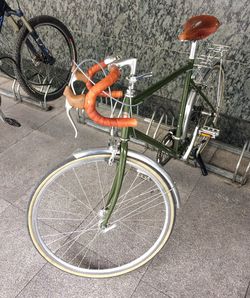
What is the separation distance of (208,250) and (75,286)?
1136 millimetres

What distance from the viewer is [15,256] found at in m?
2.26

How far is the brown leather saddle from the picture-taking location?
208 centimetres

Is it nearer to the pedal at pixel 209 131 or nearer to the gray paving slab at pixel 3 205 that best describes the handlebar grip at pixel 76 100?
the pedal at pixel 209 131

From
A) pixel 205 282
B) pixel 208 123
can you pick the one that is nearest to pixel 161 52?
pixel 208 123

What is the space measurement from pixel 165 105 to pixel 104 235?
2.05 meters

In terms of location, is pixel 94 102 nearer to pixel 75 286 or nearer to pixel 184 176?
pixel 75 286

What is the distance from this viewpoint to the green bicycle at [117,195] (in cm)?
171

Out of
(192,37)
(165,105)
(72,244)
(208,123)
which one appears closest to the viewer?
(192,37)

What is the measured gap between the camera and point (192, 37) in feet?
6.86

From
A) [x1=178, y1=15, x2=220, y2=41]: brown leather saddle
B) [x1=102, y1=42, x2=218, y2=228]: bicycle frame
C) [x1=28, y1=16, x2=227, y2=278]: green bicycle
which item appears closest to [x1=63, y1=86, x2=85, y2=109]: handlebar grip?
[x1=28, y1=16, x2=227, y2=278]: green bicycle

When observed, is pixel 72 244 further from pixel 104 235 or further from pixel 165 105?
pixel 165 105

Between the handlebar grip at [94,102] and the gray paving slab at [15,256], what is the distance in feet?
4.78

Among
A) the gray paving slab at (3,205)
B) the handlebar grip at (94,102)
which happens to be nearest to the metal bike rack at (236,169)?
the handlebar grip at (94,102)

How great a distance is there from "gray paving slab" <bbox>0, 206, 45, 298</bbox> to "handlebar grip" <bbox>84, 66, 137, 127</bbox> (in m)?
1.46
